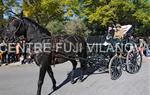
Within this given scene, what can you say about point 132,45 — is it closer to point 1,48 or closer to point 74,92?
point 74,92

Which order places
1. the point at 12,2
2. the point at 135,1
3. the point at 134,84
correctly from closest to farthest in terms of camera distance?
the point at 134,84
the point at 12,2
the point at 135,1

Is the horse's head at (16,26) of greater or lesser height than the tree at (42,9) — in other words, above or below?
below

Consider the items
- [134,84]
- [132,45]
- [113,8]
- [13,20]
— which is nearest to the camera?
[13,20]

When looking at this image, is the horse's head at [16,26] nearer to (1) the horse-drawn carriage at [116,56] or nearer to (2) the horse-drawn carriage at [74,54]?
(2) the horse-drawn carriage at [74,54]

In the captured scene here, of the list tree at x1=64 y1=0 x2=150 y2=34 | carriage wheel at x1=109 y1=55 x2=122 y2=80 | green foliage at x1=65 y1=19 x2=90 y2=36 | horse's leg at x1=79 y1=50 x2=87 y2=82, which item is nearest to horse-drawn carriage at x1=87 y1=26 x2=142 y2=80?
carriage wheel at x1=109 y1=55 x2=122 y2=80

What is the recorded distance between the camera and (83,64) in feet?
40.8

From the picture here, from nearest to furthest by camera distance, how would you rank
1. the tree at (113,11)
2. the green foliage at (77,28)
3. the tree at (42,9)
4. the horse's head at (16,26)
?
the horse's head at (16,26) < the tree at (42,9) < the tree at (113,11) < the green foliage at (77,28)

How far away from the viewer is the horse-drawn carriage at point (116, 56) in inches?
485

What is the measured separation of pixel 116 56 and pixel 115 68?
41cm

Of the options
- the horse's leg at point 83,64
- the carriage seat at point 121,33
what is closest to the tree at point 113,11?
the carriage seat at point 121,33

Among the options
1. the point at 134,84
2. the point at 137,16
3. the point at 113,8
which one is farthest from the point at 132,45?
the point at 137,16

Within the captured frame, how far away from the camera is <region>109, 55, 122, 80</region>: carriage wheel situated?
12.0m

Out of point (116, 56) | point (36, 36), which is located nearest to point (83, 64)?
point (116, 56)

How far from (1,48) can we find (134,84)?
1141 centimetres
